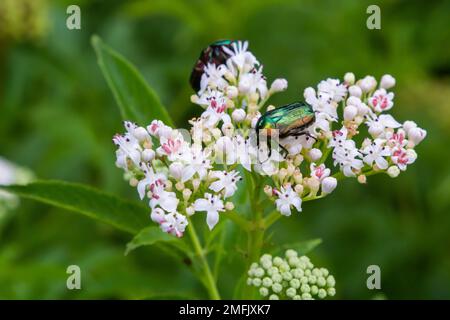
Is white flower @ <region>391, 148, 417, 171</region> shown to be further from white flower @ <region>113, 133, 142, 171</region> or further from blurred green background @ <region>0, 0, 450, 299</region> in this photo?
blurred green background @ <region>0, 0, 450, 299</region>

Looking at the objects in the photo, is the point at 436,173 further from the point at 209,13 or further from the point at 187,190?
the point at 187,190

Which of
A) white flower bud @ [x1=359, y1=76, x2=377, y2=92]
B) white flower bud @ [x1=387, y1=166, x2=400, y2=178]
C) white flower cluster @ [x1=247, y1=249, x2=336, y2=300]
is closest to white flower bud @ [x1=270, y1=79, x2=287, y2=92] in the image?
white flower bud @ [x1=359, y1=76, x2=377, y2=92]

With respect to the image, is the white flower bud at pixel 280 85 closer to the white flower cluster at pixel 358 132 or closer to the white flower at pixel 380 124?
the white flower cluster at pixel 358 132

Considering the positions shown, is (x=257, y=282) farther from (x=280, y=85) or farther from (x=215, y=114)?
(x=280, y=85)

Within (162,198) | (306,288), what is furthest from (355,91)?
(162,198)

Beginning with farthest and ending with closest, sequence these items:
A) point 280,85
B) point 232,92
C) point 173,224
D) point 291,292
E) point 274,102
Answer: point 274,102, point 280,85, point 232,92, point 291,292, point 173,224
